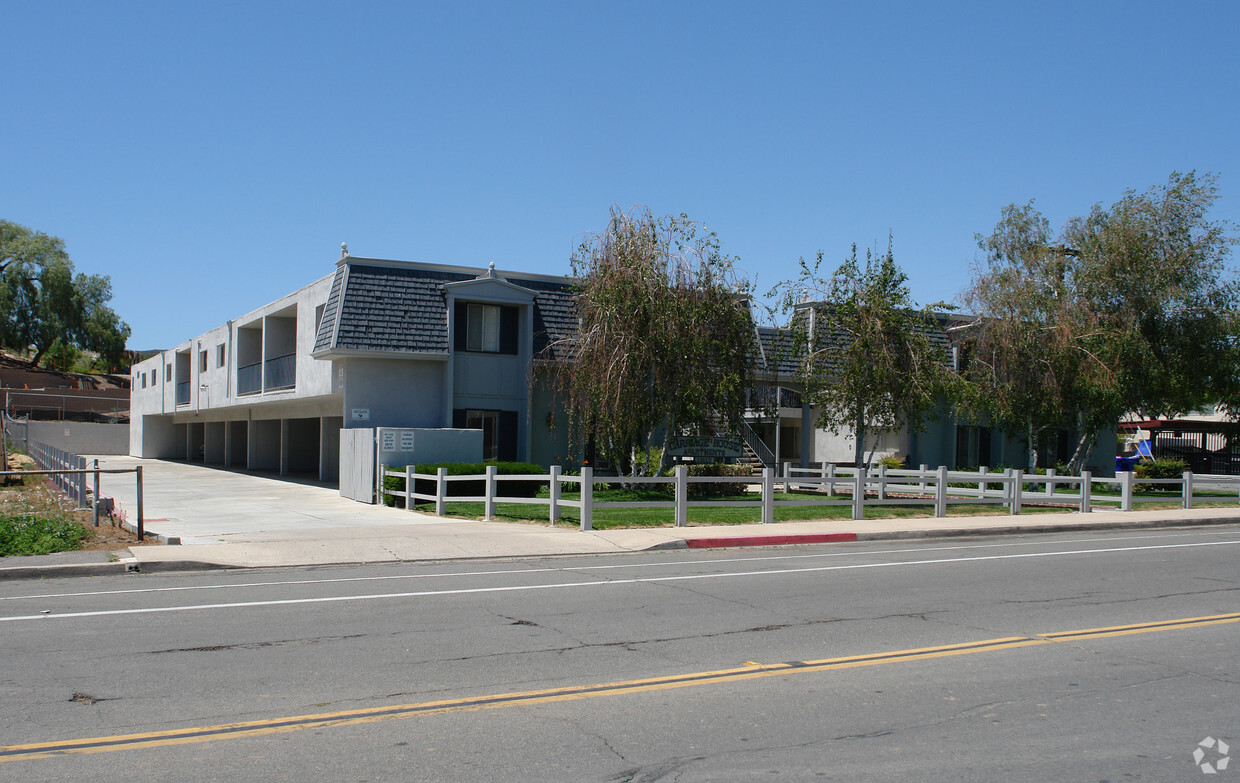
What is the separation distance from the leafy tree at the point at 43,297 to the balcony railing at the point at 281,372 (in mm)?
51187

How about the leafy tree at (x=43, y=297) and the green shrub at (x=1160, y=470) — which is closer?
the green shrub at (x=1160, y=470)

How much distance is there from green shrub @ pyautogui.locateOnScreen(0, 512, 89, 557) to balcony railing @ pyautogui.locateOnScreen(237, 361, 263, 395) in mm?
18747

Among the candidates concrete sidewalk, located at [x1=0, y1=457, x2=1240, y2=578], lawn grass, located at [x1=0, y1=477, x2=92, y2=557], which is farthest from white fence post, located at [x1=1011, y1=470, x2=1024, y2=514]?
lawn grass, located at [x1=0, y1=477, x2=92, y2=557]

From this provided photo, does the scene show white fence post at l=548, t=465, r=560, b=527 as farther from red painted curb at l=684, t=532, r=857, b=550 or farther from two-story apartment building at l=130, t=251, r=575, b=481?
two-story apartment building at l=130, t=251, r=575, b=481

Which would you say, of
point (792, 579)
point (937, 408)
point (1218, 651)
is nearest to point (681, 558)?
point (792, 579)

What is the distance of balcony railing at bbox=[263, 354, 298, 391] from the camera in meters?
29.0

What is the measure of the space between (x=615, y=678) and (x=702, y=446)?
17.3 meters

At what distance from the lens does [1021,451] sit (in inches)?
1337

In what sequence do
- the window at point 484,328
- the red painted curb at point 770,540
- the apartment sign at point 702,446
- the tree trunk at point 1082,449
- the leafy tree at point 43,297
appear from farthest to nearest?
the leafy tree at point 43,297 → the tree trunk at point 1082,449 → the window at point 484,328 → the apartment sign at point 702,446 → the red painted curb at point 770,540

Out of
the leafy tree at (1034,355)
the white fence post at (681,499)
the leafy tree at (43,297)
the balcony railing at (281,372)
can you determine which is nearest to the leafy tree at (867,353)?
the leafy tree at (1034,355)

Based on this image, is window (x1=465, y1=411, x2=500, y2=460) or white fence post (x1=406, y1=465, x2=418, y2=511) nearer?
white fence post (x1=406, y1=465, x2=418, y2=511)

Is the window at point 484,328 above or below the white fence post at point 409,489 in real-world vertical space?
above

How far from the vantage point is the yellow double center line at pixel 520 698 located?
5234 mm

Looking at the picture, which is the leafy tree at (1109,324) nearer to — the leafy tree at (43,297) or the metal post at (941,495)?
the metal post at (941,495)
